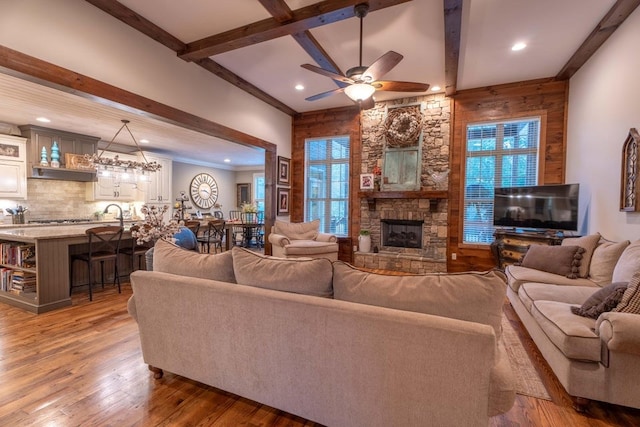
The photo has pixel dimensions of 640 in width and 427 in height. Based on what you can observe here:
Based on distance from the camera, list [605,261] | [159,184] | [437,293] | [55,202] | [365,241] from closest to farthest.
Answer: [437,293]
[605,261]
[365,241]
[55,202]
[159,184]

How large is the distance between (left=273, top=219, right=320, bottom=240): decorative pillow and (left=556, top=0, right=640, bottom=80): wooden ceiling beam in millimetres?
4404

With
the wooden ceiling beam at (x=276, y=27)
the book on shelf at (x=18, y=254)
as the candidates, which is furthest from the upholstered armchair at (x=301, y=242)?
the book on shelf at (x=18, y=254)

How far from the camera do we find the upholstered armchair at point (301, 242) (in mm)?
4688

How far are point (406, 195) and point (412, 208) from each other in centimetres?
31

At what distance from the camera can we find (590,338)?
1642mm

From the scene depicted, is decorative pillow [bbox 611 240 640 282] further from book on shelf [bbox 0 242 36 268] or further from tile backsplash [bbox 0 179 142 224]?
tile backsplash [bbox 0 179 142 224]

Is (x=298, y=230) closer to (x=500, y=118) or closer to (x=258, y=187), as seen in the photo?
(x=500, y=118)

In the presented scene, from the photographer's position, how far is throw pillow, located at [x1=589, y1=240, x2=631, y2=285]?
256 centimetres

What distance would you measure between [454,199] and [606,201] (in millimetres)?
1999

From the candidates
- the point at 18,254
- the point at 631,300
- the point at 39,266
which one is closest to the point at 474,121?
the point at 631,300

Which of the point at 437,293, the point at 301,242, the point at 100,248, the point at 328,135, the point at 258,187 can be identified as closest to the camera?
the point at 437,293

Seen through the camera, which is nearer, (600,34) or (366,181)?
(600,34)

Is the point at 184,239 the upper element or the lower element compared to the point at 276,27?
lower

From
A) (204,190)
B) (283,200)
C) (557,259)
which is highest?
(204,190)
